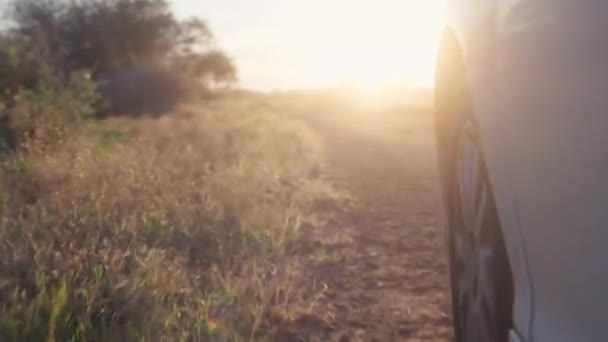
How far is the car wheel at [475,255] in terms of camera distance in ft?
9.00

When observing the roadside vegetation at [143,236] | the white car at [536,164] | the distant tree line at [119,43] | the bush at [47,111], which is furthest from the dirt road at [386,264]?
the distant tree line at [119,43]

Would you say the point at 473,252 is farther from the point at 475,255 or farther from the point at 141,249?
the point at 141,249

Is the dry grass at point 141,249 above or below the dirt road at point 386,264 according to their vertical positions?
above

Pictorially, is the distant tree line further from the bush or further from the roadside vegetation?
the roadside vegetation

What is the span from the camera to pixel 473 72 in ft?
9.34

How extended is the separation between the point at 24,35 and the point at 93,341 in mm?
25893

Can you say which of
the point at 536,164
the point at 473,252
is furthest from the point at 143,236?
the point at 536,164

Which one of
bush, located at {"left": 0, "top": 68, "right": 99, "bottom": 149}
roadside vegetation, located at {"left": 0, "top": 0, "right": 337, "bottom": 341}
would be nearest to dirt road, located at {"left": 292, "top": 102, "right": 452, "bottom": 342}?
roadside vegetation, located at {"left": 0, "top": 0, "right": 337, "bottom": 341}

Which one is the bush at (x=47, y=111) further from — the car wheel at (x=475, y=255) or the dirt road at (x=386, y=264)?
the car wheel at (x=475, y=255)

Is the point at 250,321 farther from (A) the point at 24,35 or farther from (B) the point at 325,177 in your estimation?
(A) the point at 24,35

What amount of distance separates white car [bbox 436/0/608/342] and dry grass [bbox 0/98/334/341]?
177 cm

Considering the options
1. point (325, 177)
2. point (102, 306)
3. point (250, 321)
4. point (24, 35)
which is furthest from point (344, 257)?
point (24, 35)

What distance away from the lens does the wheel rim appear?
9.52ft

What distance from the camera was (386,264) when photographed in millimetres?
6430
